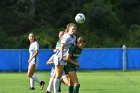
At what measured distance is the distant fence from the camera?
3825cm

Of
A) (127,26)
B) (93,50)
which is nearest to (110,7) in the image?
(127,26)

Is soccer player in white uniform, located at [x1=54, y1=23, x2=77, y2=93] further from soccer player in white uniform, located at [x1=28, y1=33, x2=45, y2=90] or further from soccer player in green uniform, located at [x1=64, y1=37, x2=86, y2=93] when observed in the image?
soccer player in white uniform, located at [x1=28, y1=33, x2=45, y2=90]

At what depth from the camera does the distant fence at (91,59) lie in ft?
125

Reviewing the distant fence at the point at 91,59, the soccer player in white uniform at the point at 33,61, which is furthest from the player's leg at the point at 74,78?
the distant fence at the point at 91,59

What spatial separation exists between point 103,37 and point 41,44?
637cm

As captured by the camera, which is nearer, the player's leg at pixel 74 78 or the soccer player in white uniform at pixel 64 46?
the soccer player in white uniform at pixel 64 46

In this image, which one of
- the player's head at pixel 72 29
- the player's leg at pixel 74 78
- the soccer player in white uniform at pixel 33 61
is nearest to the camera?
the player's head at pixel 72 29

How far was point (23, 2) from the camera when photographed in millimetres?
52188

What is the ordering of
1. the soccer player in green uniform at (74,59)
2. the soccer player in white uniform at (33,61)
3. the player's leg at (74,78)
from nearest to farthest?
the soccer player in green uniform at (74,59)
the player's leg at (74,78)
the soccer player in white uniform at (33,61)

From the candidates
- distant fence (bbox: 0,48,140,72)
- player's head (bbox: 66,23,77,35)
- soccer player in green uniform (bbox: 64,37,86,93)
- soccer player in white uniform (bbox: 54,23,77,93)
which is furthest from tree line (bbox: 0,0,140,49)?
player's head (bbox: 66,23,77,35)

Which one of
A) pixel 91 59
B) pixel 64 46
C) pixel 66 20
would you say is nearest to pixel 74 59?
pixel 64 46

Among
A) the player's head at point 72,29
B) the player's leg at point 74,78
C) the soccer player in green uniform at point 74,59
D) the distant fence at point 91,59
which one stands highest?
the player's head at point 72,29

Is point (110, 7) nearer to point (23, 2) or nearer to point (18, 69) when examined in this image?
point (23, 2)

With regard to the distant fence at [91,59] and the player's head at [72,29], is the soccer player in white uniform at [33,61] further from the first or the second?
the distant fence at [91,59]
